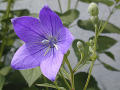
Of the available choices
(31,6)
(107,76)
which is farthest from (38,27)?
(31,6)

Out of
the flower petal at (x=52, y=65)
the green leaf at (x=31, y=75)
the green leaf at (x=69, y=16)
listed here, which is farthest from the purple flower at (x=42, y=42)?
the green leaf at (x=69, y=16)

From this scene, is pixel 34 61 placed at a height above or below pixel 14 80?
above

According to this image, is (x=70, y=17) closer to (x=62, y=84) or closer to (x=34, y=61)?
(x=62, y=84)

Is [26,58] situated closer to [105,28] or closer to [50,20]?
[50,20]

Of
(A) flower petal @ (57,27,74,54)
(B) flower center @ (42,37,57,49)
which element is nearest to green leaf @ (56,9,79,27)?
(B) flower center @ (42,37,57,49)

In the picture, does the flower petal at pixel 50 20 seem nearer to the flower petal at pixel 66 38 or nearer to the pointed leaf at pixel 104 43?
the flower petal at pixel 66 38

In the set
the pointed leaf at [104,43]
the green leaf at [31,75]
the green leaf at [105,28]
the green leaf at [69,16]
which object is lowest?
the pointed leaf at [104,43]
